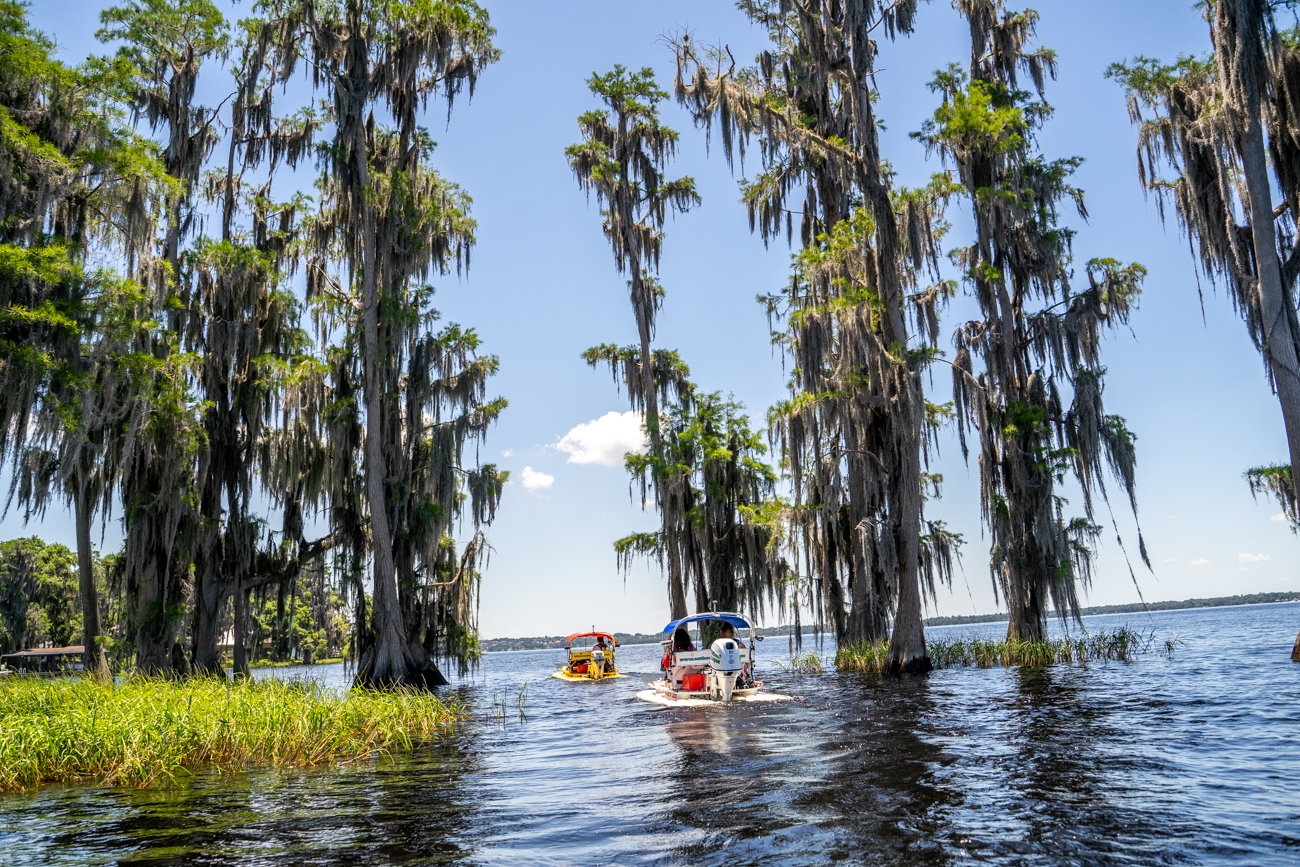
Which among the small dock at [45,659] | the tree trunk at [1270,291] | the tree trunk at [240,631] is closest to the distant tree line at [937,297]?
the tree trunk at [1270,291]

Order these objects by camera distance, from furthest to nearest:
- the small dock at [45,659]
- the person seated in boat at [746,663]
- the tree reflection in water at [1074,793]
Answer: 1. the small dock at [45,659]
2. the person seated in boat at [746,663]
3. the tree reflection in water at [1074,793]

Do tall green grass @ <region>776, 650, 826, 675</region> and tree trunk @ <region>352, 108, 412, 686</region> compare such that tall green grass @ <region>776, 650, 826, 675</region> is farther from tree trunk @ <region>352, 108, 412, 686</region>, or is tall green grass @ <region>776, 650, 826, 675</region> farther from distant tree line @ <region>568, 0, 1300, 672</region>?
tree trunk @ <region>352, 108, 412, 686</region>

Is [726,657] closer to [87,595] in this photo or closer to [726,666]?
[726,666]

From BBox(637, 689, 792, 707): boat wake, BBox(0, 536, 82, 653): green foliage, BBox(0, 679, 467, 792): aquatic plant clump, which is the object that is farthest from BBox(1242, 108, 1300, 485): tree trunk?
BBox(0, 536, 82, 653): green foliage

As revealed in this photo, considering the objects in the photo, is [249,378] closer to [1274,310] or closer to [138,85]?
[138,85]

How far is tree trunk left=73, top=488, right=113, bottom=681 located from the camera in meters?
19.6

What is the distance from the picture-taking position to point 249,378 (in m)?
23.0

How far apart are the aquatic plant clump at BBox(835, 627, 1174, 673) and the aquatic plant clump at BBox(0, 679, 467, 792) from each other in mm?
12538

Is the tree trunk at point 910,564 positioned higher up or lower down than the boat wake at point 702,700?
higher up

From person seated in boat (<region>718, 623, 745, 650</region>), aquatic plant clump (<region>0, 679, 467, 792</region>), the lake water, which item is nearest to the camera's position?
the lake water

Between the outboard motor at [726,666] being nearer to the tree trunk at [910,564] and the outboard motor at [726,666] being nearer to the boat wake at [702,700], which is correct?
the boat wake at [702,700]

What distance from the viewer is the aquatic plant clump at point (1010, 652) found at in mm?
21234

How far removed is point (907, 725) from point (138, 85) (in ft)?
72.4

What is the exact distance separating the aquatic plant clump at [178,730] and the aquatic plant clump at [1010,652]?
12538 mm
